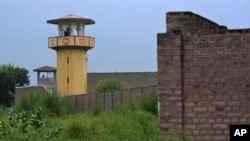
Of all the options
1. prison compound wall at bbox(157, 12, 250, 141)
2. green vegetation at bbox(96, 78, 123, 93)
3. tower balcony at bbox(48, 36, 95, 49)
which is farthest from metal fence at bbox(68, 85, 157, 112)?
prison compound wall at bbox(157, 12, 250, 141)

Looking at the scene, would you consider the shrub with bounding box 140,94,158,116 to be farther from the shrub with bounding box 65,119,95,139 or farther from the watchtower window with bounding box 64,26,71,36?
the watchtower window with bounding box 64,26,71,36

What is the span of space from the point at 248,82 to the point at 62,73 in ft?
142

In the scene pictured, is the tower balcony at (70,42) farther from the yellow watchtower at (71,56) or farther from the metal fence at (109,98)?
the metal fence at (109,98)

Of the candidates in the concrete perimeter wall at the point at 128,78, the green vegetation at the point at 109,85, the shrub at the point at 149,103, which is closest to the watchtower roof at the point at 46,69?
the concrete perimeter wall at the point at 128,78

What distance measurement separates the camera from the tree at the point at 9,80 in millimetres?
69000

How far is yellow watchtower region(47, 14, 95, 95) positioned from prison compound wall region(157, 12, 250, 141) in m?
41.8

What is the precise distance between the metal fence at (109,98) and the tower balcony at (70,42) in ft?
48.8

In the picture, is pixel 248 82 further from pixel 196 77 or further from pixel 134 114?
pixel 134 114

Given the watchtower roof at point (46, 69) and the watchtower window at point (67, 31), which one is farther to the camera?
the watchtower roof at point (46, 69)

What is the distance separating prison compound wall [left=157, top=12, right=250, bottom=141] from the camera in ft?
27.1

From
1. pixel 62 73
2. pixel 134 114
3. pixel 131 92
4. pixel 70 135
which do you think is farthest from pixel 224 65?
pixel 62 73

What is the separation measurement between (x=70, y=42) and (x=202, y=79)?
42276 mm

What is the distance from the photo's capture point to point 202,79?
330 inches

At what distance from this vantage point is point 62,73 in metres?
51.0
